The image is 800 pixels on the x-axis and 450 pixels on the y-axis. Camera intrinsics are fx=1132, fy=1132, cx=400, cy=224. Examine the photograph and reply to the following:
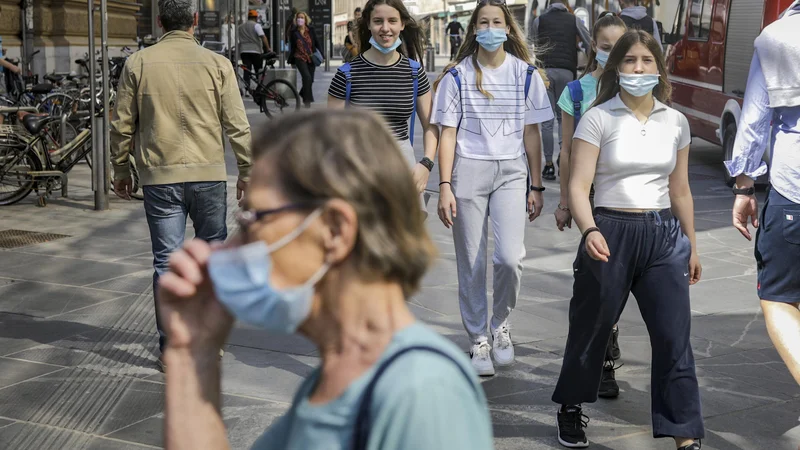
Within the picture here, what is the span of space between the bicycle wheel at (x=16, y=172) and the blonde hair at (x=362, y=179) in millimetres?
9496

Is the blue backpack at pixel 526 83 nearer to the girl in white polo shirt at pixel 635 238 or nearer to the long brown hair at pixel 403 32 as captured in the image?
the long brown hair at pixel 403 32

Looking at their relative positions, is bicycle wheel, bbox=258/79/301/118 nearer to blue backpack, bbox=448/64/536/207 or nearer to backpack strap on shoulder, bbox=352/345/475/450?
blue backpack, bbox=448/64/536/207

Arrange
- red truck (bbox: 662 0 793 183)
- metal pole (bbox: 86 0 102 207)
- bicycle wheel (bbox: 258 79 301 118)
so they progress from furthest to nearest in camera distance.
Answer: bicycle wheel (bbox: 258 79 301 118) → red truck (bbox: 662 0 793 183) → metal pole (bbox: 86 0 102 207)

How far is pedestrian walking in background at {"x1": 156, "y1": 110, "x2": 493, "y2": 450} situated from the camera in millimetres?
1431

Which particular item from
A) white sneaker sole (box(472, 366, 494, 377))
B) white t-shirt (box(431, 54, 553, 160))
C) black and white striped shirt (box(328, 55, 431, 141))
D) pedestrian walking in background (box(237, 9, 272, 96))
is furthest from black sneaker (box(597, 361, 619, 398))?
pedestrian walking in background (box(237, 9, 272, 96))

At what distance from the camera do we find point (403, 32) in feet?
19.3

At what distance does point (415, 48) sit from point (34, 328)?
2.59 m

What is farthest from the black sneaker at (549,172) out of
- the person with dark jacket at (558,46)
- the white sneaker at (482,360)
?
the white sneaker at (482,360)

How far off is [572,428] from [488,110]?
5.62 ft

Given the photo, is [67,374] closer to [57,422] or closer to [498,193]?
[57,422]

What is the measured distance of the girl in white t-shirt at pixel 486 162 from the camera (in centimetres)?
546

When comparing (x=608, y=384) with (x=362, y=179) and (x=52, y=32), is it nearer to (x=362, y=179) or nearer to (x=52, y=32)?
(x=362, y=179)

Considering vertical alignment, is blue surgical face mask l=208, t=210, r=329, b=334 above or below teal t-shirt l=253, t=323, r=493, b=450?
above

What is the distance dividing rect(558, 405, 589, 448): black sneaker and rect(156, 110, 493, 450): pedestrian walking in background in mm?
3059
